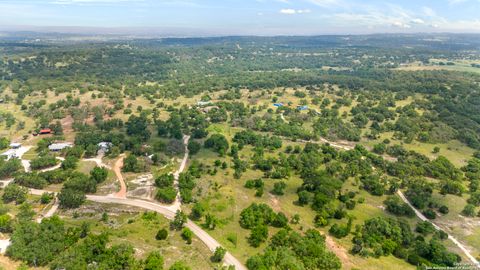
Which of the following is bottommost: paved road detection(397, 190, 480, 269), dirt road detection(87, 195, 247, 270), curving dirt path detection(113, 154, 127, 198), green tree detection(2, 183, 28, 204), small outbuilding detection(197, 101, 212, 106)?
paved road detection(397, 190, 480, 269)

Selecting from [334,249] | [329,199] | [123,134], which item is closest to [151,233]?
[334,249]

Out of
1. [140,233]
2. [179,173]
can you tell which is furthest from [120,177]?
[140,233]

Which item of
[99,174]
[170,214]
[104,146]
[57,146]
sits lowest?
[170,214]

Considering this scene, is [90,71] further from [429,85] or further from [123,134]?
[429,85]

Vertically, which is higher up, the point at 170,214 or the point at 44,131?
the point at 44,131

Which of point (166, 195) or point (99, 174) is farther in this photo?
Result: point (99, 174)

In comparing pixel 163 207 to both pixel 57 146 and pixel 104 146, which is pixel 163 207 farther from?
pixel 57 146

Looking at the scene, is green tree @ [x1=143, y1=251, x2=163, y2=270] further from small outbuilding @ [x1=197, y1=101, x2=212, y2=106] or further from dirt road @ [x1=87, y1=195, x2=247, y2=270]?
small outbuilding @ [x1=197, y1=101, x2=212, y2=106]

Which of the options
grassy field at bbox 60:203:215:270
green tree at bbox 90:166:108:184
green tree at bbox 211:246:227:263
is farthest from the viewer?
green tree at bbox 90:166:108:184

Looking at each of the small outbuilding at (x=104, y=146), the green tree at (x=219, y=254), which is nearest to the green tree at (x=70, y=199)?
the small outbuilding at (x=104, y=146)

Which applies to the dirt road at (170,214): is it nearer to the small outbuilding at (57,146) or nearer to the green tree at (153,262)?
the green tree at (153,262)

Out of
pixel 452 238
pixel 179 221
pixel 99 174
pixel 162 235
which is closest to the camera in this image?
pixel 162 235

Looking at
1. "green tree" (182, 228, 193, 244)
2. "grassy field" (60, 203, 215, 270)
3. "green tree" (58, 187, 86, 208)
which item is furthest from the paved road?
"green tree" (58, 187, 86, 208)
